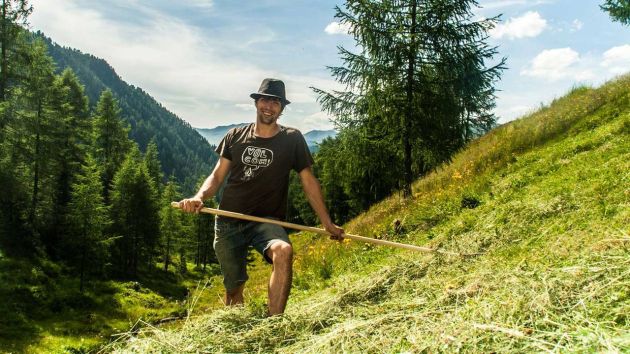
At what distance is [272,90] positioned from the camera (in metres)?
5.20

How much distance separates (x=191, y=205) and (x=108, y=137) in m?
52.3

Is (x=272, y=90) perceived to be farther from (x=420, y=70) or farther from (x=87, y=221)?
(x=87, y=221)

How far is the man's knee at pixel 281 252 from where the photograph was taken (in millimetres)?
4543

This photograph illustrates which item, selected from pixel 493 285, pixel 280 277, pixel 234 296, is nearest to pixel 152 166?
pixel 234 296

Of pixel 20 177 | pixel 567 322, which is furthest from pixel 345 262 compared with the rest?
pixel 20 177

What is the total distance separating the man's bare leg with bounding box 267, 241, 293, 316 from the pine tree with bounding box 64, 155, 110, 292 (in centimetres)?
3877

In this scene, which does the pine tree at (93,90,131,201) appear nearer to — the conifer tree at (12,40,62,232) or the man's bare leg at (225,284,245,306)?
the conifer tree at (12,40,62,232)

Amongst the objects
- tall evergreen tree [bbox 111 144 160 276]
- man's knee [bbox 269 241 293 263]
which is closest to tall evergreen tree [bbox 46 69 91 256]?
tall evergreen tree [bbox 111 144 160 276]

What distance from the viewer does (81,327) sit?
32281mm

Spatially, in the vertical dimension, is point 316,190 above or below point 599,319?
above

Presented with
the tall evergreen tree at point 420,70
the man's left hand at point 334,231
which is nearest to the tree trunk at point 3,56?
the tall evergreen tree at point 420,70

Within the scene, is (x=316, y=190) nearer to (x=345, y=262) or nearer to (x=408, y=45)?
(x=345, y=262)

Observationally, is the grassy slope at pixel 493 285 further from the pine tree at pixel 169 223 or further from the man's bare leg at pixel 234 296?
the pine tree at pixel 169 223

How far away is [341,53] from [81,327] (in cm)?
2907
